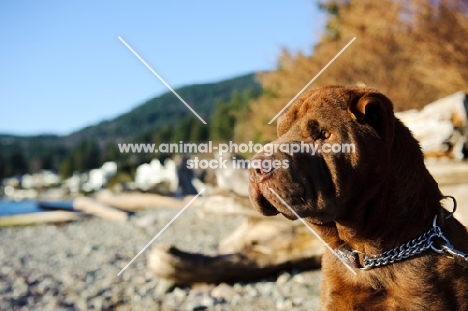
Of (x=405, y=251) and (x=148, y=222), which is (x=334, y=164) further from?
(x=148, y=222)

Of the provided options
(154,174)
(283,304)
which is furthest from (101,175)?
(283,304)

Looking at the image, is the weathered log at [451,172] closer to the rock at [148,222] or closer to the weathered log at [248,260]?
the weathered log at [248,260]

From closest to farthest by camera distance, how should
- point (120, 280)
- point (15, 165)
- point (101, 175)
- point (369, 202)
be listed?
point (369, 202)
point (120, 280)
point (101, 175)
point (15, 165)

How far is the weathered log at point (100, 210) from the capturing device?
23.1 meters

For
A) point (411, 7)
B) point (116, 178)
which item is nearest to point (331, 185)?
point (411, 7)

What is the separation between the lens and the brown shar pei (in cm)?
274

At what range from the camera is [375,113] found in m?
2.77

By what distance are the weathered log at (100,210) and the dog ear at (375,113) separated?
20102mm

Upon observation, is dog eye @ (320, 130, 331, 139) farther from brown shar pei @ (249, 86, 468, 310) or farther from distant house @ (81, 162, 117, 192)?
distant house @ (81, 162, 117, 192)

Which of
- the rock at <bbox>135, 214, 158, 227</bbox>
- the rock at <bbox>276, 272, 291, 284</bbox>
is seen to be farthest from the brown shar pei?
the rock at <bbox>135, 214, 158, 227</bbox>

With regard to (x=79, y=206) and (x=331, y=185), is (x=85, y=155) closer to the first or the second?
(x=79, y=206)

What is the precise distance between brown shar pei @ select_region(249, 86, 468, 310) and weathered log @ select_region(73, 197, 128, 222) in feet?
65.2

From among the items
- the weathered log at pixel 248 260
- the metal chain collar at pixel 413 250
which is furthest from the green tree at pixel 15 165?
the metal chain collar at pixel 413 250

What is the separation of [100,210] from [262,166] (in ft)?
78.1
